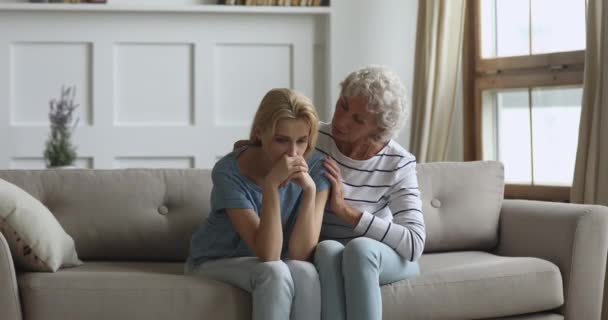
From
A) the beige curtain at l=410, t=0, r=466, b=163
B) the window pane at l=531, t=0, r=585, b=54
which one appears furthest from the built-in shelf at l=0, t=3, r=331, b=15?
the window pane at l=531, t=0, r=585, b=54

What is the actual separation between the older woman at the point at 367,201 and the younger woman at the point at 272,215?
0.06 metres

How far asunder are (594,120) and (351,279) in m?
1.73

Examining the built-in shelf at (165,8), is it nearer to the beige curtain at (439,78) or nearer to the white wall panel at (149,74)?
the white wall panel at (149,74)

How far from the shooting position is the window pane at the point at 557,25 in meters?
4.03

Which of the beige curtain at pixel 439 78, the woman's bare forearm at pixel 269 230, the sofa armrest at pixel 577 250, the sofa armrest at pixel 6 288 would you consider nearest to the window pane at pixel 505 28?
the beige curtain at pixel 439 78

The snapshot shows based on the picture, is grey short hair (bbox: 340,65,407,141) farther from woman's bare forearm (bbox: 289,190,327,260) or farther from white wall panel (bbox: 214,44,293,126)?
white wall panel (bbox: 214,44,293,126)

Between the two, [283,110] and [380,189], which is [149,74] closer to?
[380,189]

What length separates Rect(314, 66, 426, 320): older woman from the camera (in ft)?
7.52

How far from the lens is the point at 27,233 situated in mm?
2389

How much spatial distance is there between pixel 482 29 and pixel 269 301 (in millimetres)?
2767

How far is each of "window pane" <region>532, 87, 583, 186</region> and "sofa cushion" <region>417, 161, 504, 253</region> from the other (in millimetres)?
1068

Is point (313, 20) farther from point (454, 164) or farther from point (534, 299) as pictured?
point (534, 299)

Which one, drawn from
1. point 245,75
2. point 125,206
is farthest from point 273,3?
point 125,206

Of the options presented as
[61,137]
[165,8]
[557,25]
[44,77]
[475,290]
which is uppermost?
[165,8]
